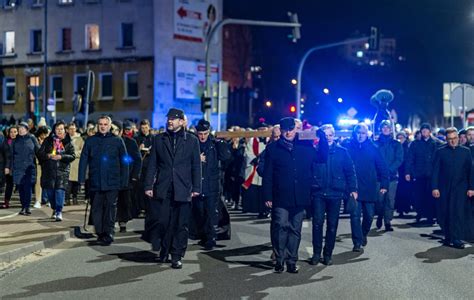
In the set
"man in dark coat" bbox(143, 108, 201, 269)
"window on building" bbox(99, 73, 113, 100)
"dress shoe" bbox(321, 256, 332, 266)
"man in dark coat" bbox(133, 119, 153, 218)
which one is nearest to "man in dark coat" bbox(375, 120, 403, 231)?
"dress shoe" bbox(321, 256, 332, 266)

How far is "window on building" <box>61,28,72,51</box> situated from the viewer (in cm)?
5178

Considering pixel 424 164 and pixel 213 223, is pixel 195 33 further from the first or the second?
pixel 213 223

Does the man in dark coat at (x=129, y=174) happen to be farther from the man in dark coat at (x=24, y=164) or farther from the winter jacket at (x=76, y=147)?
the winter jacket at (x=76, y=147)

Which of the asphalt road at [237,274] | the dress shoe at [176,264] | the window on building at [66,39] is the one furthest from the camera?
the window on building at [66,39]

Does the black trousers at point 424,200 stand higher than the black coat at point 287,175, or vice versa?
the black coat at point 287,175

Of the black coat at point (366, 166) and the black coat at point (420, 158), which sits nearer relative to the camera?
the black coat at point (366, 166)

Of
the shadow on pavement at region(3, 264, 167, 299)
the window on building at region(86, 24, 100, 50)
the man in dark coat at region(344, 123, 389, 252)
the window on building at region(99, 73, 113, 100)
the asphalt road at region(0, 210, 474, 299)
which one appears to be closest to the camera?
the asphalt road at region(0, 210, 474, 299)

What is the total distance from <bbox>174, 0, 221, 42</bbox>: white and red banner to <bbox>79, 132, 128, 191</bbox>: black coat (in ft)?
126

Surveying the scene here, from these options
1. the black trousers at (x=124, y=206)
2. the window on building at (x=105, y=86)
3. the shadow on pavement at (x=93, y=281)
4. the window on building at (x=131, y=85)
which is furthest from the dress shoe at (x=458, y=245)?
the window on building at (x=105, y=86)

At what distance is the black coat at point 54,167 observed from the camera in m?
14.1

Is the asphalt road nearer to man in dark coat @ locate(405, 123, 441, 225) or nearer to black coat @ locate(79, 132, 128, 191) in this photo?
black coat @ locate(79, 132, 128, 191)

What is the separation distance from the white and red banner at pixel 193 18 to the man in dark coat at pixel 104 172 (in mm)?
38469

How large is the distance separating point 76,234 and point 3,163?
4200 mm

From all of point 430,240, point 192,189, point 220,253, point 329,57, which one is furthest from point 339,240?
point 329,57
